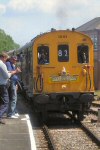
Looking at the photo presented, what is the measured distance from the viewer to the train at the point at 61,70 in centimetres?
1642

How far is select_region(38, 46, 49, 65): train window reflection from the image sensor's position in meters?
16.6

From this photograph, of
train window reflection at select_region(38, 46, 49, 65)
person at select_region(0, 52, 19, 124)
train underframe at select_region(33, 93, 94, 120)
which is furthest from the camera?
train window reflection at select_region(38, 46, 49, 65)

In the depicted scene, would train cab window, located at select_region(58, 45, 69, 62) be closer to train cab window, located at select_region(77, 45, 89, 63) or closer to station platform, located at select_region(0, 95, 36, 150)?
train cab window, located at select_region(77, 45, 89, 63)

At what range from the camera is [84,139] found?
45.3ft

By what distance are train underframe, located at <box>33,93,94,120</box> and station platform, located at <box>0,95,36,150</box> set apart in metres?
3.15

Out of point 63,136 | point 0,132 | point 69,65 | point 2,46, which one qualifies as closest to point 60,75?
point 69,65

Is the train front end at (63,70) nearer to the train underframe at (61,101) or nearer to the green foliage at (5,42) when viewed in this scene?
the train underframe at (61,101)

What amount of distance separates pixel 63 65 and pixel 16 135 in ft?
19.5

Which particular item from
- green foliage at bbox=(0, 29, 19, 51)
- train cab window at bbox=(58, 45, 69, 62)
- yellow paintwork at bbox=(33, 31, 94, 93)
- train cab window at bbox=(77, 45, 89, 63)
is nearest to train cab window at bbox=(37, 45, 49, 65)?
yellow paintwork at bbox=(33, 31, 94, 93)

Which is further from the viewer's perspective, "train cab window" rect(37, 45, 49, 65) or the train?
"train cab window" rect(37, 45, 49, 65)

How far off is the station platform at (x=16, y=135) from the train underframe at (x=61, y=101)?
3.15 meters

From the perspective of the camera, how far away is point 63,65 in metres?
16.5

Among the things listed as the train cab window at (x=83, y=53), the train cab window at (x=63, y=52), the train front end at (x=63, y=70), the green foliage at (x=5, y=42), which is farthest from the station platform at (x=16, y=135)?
the green foliage at (x=5, y=42)

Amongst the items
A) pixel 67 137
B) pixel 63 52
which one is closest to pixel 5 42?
pixel 63 52
